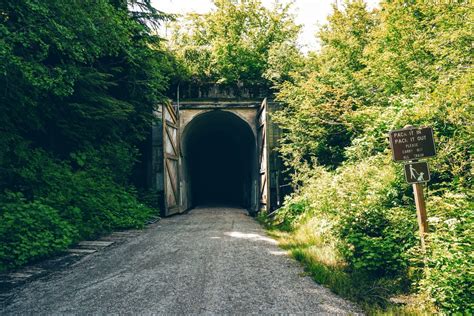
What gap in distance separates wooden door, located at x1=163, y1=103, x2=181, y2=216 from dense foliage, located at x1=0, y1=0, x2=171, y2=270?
3.52 feet

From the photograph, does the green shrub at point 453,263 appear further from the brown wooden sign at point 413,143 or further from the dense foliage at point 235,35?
the dense foliage at point 235,35

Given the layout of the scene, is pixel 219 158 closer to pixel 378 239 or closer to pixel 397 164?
pixel 397 164

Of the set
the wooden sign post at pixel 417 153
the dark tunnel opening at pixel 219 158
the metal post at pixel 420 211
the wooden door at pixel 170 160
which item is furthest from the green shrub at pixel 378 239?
the dark tunnel opening at pixel 219 158

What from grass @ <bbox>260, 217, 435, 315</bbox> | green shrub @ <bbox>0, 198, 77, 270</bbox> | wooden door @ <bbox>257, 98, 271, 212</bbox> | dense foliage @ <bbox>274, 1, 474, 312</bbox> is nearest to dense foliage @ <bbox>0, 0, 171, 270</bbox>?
green shrub @ <bbox>0, 198, 77, 270</bbox>

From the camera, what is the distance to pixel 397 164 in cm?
562

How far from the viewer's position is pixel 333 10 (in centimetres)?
1222

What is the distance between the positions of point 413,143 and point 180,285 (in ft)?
11.4

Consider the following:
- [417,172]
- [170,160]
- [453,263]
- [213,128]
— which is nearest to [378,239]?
[417,172]

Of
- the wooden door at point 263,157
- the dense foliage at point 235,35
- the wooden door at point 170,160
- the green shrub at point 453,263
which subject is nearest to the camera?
the green shrub at point 453,263

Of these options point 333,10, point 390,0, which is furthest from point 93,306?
point 333,10

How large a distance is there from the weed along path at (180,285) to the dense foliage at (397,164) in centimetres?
97

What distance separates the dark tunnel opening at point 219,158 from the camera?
15.5 meters

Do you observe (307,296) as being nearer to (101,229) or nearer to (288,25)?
(101,229)

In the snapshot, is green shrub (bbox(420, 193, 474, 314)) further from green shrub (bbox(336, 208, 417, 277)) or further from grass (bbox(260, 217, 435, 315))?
green shrub (bbox(336, 208, 417, 277))
